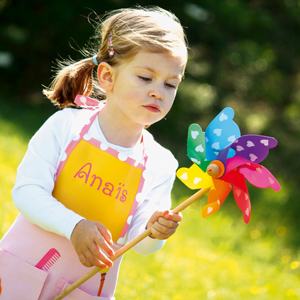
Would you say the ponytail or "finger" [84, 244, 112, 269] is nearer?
"finger" [84, 244, 112, 269]

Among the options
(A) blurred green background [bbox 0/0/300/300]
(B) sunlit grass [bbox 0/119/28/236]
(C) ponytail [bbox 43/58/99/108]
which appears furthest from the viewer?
(A) blurred green background [bbox 0/0/300/300]

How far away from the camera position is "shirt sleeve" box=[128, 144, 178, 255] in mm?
1671

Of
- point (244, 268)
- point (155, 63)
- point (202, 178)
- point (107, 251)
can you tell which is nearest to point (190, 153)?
point (202, 178)

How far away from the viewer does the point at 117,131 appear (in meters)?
1.69

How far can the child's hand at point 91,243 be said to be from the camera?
1404mm

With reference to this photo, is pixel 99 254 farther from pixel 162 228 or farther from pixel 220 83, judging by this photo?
pixel 220 83

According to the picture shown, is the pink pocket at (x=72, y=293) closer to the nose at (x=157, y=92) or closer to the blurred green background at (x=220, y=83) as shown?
the nose at (x=157, y=92)

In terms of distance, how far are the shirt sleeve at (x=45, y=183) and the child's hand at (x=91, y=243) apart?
3 centimetres

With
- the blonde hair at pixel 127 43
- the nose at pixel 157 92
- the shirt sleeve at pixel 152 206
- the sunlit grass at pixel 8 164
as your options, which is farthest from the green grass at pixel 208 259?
the nose at pixel 157 92

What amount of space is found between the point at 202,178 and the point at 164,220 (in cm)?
20

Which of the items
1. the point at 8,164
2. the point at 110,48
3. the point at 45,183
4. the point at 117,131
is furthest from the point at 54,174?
the point at 8,164

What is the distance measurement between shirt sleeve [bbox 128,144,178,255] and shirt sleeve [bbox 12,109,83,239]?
0.29 metres

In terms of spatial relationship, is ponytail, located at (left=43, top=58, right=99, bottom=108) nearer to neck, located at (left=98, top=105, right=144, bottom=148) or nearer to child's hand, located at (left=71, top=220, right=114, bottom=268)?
neck, located at (left=98, top=105, right=144, bottom=148)

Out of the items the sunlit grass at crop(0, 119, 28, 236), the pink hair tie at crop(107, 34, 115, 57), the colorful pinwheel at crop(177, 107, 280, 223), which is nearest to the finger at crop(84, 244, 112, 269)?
the colorful pinwheel at crop(177, 107, 280, 223)
